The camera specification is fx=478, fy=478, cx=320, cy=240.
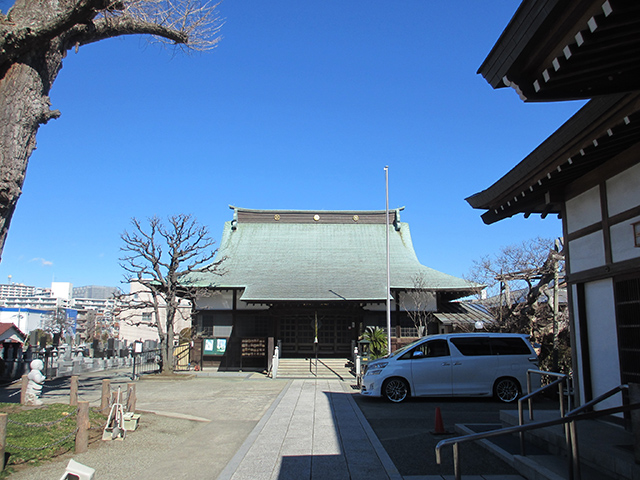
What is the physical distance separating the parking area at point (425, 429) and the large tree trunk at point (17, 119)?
696cm

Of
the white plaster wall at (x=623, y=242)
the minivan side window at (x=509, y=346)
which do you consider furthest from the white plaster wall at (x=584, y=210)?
the minivan side window at (x=509, y=346)

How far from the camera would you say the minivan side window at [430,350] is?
1396 centimetres

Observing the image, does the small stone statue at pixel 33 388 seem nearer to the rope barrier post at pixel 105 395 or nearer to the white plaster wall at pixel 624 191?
the rope barrier post at pixel 105 395

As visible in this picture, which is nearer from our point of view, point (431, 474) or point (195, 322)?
point (431, 474)

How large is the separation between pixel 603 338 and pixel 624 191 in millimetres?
2287

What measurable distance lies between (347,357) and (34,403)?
16199 mm

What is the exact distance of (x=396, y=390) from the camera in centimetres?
1377

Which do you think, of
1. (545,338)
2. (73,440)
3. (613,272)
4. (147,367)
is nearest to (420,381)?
(545,338)

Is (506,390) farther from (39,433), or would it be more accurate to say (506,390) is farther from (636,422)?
(39,433)

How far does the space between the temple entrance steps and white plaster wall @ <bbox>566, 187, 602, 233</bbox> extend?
1473cm

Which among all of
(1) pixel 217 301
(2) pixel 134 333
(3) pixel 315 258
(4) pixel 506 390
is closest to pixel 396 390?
(4) pixel 506 390

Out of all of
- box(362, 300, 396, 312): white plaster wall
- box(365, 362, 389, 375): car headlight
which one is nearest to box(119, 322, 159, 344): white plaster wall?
box(362, 300, 396, 312): white plaster wall

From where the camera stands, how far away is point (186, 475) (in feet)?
22.2

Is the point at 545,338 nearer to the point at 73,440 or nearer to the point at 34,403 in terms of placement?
the point at 73,440
